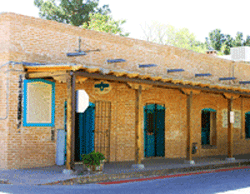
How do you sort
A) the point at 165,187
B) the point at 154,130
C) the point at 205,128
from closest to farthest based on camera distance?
the point at 165,187
the point at 154,130
the point at 205,128

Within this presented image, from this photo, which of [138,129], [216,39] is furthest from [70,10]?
[138,129]

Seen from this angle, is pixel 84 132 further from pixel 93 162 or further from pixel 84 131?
pixel 93 162

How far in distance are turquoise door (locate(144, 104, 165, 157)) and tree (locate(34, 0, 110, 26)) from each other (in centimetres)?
2563

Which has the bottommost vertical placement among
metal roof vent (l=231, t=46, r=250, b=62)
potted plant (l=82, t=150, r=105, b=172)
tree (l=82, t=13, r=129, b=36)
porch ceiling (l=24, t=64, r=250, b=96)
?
potted plant (l=82, t=150, r=105, b=172)

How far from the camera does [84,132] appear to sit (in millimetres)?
15227

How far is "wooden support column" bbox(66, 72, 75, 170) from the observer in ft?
39.1

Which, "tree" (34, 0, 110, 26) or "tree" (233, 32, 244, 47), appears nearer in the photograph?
"tree" (34, 0, 110, 26)

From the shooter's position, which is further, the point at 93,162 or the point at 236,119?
the point at 236,119

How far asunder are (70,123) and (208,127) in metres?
11.0

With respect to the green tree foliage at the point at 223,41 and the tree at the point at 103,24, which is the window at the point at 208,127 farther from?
the green tree foliage at the point at 223,41

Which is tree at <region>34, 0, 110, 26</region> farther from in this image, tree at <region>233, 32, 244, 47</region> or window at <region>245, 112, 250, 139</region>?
window at <region>245, 112, 250, 139</region>

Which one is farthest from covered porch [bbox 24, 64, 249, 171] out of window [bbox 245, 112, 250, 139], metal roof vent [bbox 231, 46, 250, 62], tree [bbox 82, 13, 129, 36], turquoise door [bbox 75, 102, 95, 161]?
tree [bbox 82, 13, 129, 36]

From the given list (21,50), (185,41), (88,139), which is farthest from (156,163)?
(185,41)

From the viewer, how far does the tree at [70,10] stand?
42250 mm
